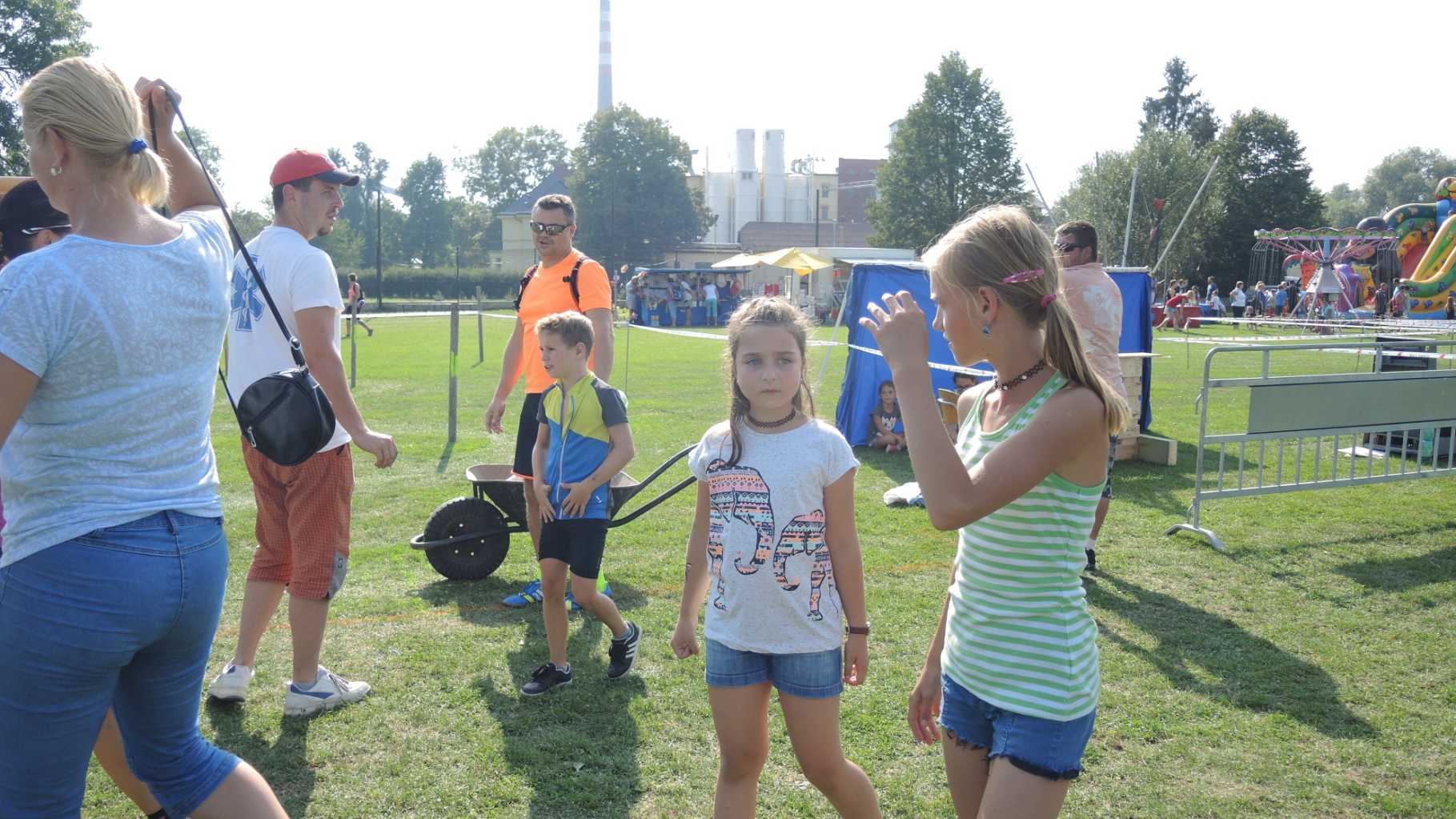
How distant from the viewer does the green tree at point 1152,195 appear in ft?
176

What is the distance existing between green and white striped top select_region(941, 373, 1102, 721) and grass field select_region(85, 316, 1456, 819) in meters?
1.66

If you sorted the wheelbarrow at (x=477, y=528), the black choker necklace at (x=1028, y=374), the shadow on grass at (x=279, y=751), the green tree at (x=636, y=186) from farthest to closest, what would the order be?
the green tree at (x=636, y=186) → the wheelbarrow at (x=477, y=528) → the shadow on grass at (x=279, y=751) → the black choker necklace at (x=1028, y=374)

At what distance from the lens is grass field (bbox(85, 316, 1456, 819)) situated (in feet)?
12.2

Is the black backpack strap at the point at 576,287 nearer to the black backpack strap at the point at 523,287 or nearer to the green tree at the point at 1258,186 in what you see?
the black backpack strap at the point at 523,287

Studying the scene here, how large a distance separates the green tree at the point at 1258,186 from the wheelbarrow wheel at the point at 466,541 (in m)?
61.5

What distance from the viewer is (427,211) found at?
10175cm

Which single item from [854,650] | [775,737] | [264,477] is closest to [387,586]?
[264,477]

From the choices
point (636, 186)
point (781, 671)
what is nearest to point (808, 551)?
point (781, 671)

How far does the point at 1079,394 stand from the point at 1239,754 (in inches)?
107

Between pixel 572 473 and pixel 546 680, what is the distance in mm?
947

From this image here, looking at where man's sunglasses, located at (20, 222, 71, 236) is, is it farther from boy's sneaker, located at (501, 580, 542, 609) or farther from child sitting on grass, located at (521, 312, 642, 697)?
boy's sneaker, located at (501, 580, 542, 609)

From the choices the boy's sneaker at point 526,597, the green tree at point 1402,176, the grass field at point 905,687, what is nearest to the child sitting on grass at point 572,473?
the grass field at point 905,687

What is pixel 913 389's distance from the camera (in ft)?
6.87

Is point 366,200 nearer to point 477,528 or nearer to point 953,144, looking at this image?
point 953,144
